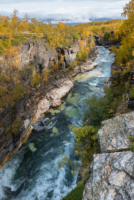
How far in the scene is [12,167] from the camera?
18625 millimetres

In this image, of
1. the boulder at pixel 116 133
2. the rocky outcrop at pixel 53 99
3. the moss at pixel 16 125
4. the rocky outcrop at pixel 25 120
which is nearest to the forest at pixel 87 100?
the moss at pixel 16 125

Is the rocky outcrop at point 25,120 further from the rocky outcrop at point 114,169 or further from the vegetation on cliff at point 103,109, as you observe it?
the rocky outcrop at point 114,169

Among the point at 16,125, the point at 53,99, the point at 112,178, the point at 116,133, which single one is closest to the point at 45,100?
the point at 53,99

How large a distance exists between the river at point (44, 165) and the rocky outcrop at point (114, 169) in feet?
28.3

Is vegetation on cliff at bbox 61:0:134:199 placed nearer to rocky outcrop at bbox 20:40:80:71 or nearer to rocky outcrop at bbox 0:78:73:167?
rocky outcrop at bbox 0:78:73:167

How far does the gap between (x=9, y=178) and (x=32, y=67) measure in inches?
884

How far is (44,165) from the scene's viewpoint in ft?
62.6

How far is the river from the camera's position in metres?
15.9

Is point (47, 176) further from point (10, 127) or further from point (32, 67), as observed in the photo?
point (32, 67)

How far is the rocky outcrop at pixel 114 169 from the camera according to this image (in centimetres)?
766

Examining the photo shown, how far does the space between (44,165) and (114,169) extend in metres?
13.4

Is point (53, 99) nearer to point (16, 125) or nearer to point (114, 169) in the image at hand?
point (16, 125)

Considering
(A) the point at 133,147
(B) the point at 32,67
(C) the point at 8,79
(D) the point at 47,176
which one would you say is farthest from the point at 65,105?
(A) the point at 133,147

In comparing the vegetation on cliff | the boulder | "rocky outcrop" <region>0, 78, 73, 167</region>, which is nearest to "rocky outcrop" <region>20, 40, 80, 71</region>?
"rocky outcrop" <region>0, 78, 73, 167</region>
